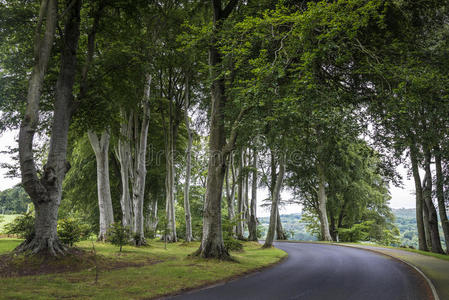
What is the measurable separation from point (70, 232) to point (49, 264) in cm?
290

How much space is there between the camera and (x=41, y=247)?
9.68 m

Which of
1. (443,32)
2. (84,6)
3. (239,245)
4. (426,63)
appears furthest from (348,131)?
(84,6)

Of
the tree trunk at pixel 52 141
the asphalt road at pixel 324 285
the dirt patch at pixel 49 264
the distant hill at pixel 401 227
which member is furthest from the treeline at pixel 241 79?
the distant hill at pixel 401 227

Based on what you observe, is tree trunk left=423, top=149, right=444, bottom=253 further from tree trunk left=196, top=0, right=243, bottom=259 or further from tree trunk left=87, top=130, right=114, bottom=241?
tree trunk left=87, top=130, right=114, bottom=241

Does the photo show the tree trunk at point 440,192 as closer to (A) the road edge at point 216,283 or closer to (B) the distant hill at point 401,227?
(B) the distant hill at point 401,227

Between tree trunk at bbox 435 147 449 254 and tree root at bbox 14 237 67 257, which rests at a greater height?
tree trunk at bbox 435 147 449 254

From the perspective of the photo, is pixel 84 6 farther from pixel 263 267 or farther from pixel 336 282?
pixel 336 282

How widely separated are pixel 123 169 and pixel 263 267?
12.3 meters

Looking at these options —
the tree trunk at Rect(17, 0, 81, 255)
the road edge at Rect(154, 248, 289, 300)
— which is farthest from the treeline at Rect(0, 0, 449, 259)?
the road edge at Rect(154, 248, 289, 300)

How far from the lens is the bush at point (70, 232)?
11873 millimetres

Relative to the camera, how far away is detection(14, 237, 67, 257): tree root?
959 centimetres

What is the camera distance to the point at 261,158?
27688 mm

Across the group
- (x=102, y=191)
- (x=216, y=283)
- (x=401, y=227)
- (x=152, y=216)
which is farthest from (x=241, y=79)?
(x=401, y=227)

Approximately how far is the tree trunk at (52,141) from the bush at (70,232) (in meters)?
1.72
